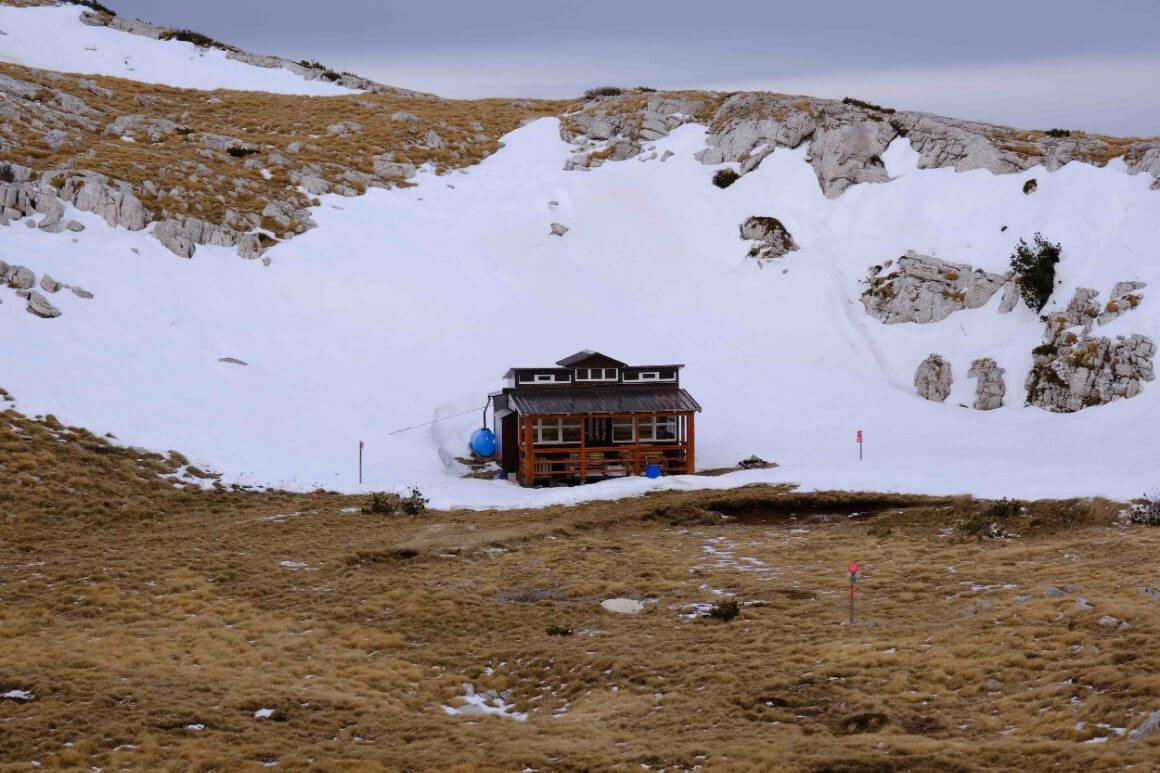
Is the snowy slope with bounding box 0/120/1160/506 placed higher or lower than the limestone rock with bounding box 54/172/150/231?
lower

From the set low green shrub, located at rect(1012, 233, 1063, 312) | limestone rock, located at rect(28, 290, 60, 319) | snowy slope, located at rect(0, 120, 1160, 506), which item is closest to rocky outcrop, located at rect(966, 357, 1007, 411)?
snowy slope, located at rect(0, 120, 1160, 506)

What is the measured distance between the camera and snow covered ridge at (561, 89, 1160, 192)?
7675 centimetres

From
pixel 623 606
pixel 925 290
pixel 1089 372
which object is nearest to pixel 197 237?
pixel 925 290

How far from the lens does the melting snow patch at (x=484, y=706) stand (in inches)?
943

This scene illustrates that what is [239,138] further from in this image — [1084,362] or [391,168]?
[1084,362]

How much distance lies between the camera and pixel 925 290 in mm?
70625

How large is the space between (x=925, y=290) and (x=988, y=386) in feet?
36.9

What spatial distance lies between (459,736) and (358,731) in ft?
7.13

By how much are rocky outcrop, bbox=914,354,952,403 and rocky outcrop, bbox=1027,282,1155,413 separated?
4.84 meters

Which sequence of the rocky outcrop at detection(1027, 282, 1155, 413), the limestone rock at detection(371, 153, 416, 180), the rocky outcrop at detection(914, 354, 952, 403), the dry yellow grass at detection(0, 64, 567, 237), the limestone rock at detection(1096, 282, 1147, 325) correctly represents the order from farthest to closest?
the limestone rock at detection(371, 153, 416, 180) < the dry yellow grass at detection(0, 64, 567, 237) < the rocky outcrop at detection(914, 354, 952, 403) < the limestone rock at detection(1096, 282, 1147, 325) < the rocky outcrop at detection(1027, 282, 1155, 413)

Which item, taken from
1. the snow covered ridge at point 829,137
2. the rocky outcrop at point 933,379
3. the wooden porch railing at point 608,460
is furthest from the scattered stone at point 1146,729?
the snow covered ridge at point 829,137

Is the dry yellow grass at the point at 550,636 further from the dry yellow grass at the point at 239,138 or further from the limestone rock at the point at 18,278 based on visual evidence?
the dry yellow grass at the point at 239,138

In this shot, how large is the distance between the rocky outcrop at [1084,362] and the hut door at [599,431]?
24103mm

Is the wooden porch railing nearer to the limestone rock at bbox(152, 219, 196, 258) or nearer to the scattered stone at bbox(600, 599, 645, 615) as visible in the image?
the scattered stone at bbox(600, 599, 645, 615)
